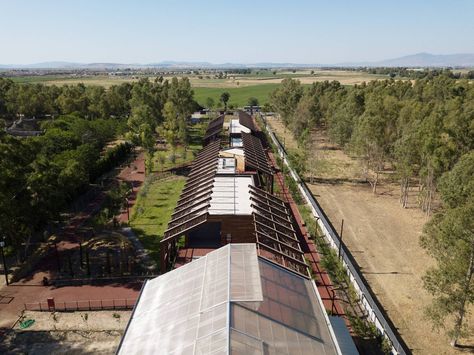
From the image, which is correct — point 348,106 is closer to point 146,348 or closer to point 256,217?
point 256,217

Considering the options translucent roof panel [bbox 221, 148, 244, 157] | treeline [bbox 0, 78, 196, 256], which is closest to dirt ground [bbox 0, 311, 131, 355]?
treeline [bbox 0, 78, 196, 256]

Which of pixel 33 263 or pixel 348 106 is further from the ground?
pixel 348 106

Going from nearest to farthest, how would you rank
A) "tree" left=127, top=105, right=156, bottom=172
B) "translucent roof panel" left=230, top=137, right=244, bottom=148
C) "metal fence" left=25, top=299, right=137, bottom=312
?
"metal fence" left=25, top=299, right=137, bottom=312
"tree" left=127, top=105, right=156, bottom=172
"translucent roof panel" left=230, top=137, right=244, bottom=148

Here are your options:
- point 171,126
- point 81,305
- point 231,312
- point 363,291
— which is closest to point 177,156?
point 171,126

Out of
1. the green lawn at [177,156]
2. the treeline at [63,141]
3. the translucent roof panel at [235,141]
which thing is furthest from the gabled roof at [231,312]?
the green lawn at [177,156]

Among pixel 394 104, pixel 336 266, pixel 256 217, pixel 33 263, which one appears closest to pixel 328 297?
pixel 336 266

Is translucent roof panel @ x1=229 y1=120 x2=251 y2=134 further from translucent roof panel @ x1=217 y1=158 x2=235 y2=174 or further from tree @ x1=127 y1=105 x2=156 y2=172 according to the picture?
translucent roof panel @ x1=217 y1=158 x2=235 y2=174
